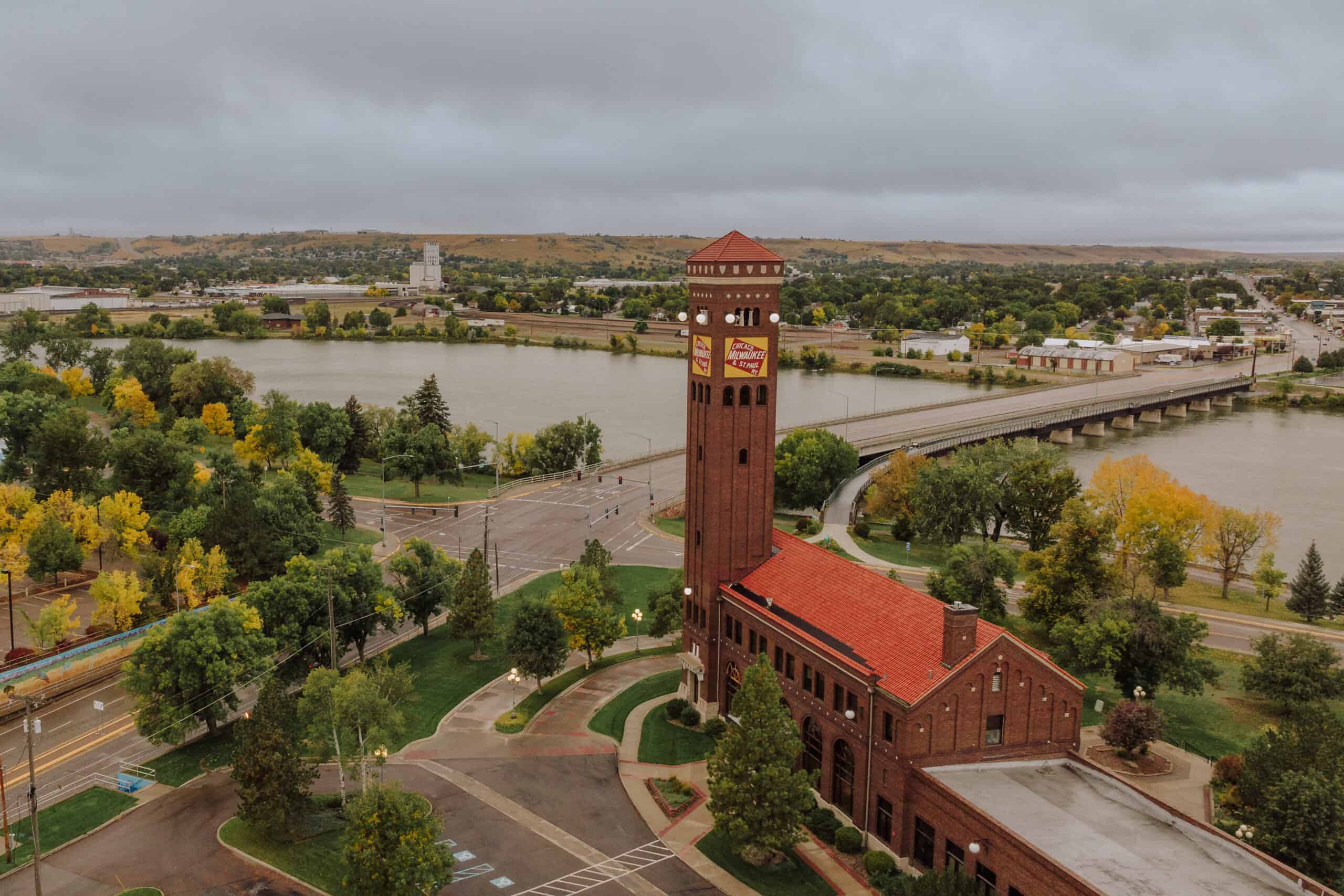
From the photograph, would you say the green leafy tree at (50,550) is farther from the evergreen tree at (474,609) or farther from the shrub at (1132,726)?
the shrub at (1132,726)

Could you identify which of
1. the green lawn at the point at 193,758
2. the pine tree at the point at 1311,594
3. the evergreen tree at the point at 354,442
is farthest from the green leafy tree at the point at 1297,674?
the evergreen tree at the point at 354,442

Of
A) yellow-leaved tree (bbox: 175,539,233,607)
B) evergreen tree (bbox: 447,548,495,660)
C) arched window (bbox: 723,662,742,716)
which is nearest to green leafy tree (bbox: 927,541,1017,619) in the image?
arched window (bbox: 723,662,742,716)

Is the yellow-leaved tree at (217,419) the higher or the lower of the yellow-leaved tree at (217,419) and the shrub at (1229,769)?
the higher

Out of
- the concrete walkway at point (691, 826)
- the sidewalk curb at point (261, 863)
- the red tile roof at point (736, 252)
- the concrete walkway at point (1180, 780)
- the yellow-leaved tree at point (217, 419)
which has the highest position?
the red tile roof at point (736, 252)

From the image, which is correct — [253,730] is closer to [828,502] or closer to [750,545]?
[750,545]

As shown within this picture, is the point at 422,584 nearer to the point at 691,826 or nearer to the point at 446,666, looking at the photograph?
the point at 446,666

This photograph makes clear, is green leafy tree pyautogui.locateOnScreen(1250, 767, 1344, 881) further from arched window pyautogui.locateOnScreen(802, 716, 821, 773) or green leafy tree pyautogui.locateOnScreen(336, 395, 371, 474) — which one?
green leafy tree pyautogui.locateOnScreen(336, 395, 371, 474)
